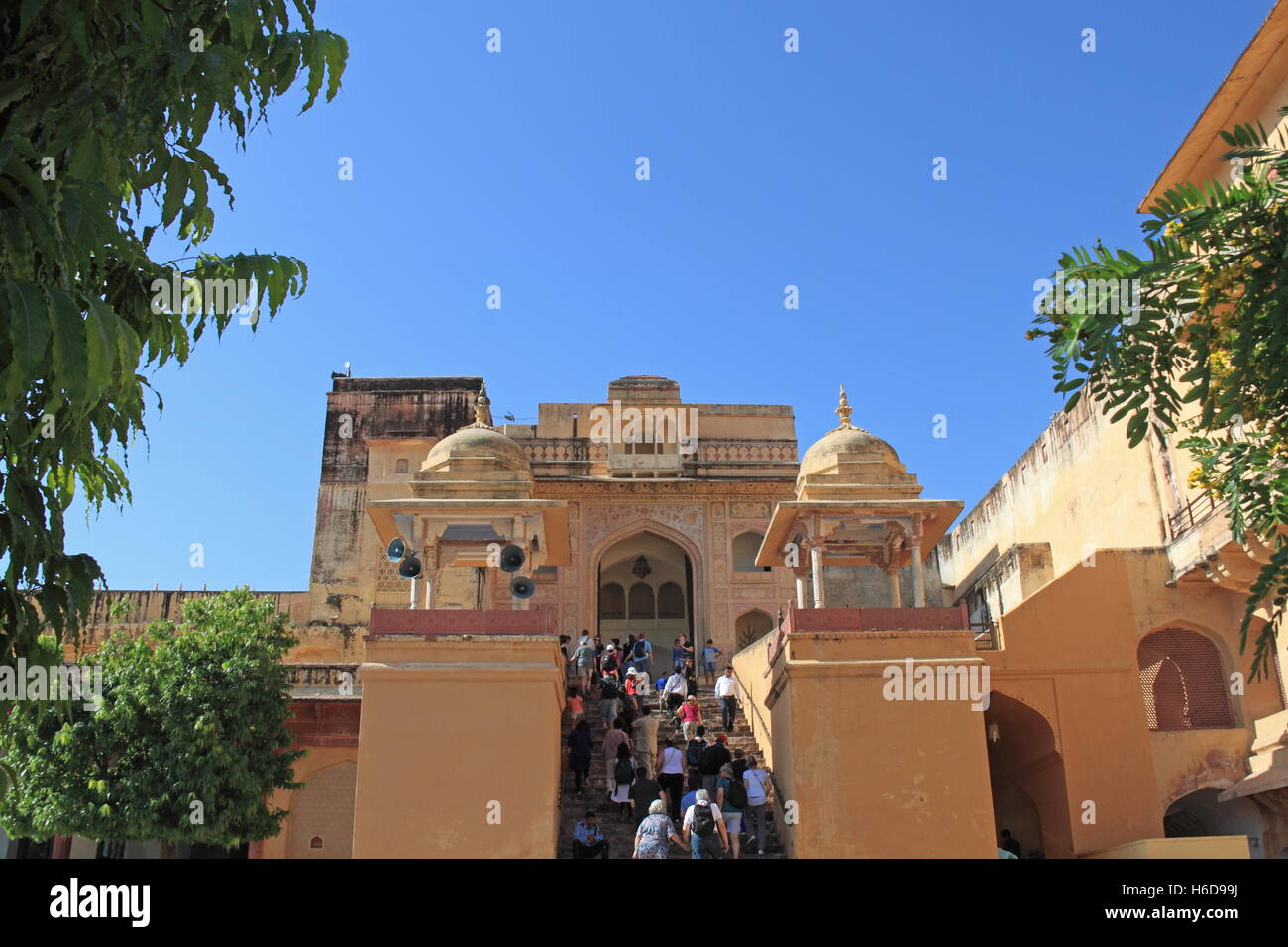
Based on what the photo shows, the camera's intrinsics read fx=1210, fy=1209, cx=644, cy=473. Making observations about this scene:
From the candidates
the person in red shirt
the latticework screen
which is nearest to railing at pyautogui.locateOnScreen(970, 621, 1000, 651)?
the person in red shirt

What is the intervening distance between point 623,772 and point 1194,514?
8.90m

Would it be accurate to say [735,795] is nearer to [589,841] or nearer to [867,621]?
[589,841]

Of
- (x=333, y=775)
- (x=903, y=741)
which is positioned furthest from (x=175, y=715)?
(x=903, y=741)

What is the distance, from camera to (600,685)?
58.6 feet

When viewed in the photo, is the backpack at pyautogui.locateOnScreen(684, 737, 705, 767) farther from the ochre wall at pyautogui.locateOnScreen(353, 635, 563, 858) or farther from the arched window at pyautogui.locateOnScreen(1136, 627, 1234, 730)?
the arched window at pyautogui.locateOnScreen(1136, 627, 1234, 730)

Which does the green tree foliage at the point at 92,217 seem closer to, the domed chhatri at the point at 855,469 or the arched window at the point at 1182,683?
the domed chhatri at the point at 855,469

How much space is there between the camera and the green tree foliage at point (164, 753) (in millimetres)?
14578

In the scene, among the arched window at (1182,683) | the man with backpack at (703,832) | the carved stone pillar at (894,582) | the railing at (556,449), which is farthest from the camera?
the railing at (556,449)

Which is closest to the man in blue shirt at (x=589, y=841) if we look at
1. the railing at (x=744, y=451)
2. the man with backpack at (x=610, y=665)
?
the man with backpack at (x=610, y=665)

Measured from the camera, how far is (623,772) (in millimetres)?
14117

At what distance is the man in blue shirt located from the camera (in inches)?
494

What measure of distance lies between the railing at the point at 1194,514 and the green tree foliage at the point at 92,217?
14.3m

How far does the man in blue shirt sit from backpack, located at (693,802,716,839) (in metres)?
1.84
